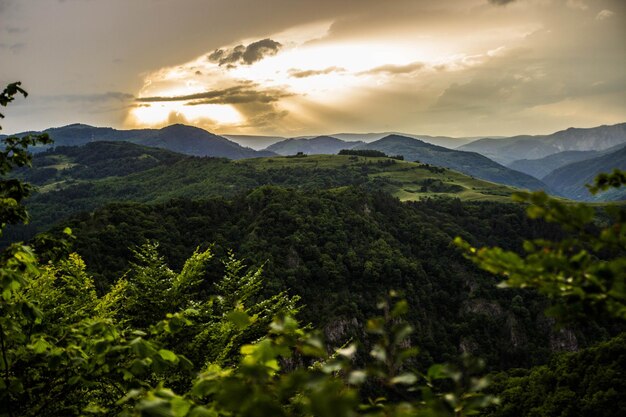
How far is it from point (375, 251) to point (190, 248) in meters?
48.1

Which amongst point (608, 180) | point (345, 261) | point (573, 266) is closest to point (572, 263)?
point (573, 266)

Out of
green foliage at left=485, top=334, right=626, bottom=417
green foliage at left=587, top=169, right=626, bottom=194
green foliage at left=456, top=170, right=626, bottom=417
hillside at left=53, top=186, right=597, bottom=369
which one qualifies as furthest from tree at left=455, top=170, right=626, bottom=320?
hillside at left=53, top=186, right=597, bottom=369

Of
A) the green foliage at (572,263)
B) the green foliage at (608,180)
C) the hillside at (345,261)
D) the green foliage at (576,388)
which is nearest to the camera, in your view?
the green foliage at (572,263)

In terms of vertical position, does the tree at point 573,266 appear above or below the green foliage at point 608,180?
below

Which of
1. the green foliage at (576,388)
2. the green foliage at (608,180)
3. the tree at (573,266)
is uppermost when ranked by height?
the green foliage at (608,180)

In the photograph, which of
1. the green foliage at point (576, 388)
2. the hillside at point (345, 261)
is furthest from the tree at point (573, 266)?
the hillside at point (345, 261)

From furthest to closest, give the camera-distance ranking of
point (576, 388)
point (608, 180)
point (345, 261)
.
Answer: point (345, 261), point (576, 388), point (608, 180)

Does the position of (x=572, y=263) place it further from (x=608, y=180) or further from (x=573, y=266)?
(x=608, y=180)

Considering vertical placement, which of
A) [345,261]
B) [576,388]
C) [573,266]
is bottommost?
[576,388]

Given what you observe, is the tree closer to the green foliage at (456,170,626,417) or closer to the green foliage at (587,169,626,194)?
the green foliage at (456,170,626,417)

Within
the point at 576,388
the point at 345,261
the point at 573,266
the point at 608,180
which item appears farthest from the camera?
the point at 345,261

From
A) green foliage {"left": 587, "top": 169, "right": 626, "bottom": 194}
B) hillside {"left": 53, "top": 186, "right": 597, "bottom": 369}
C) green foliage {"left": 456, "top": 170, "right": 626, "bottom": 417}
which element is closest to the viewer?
green foliage {"left": 456, "top": 170, "right": 626, "bottom": 417}

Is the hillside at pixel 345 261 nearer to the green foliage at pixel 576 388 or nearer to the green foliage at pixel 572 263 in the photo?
the green foliage at pixel 576 388

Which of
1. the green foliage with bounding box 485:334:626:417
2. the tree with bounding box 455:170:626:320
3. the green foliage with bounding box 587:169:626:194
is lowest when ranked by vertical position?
the green foliage with bounding box 485:334:626:417
